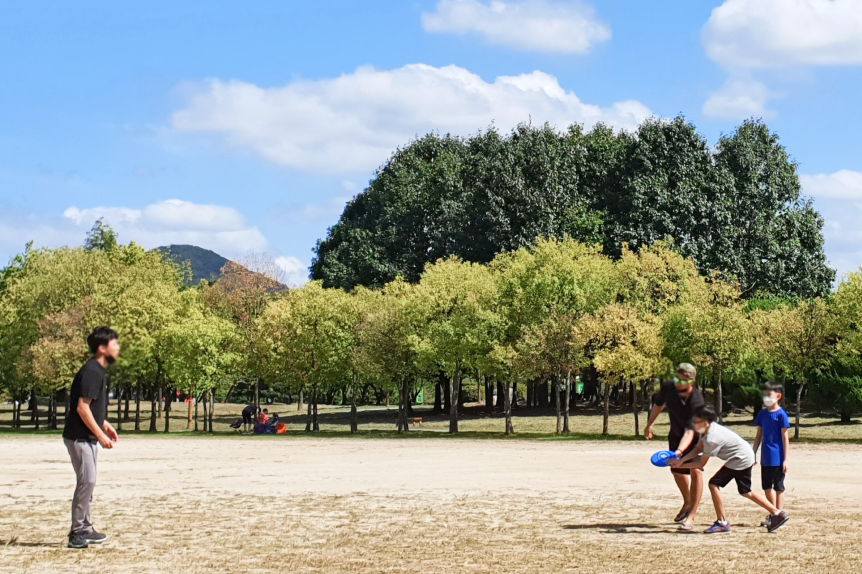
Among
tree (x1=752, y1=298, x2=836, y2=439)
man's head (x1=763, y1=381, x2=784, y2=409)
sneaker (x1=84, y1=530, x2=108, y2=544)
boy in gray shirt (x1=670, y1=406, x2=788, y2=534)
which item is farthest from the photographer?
tree (x1=752, y1=298, x2=836, y2=439)

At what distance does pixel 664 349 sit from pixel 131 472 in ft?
57.4

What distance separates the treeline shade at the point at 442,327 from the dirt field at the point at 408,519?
18116mm

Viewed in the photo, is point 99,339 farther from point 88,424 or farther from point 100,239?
point 100,239

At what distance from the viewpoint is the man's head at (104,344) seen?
564 inches

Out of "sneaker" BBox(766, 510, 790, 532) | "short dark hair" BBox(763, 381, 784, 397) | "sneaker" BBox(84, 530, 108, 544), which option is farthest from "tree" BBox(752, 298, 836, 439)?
"sneaker" BBox(84, 530, 108, 544)

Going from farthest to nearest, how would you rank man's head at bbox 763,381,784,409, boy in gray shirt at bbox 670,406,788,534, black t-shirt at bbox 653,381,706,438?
man's head at bbox 763,381,784,409 → boy in gray shirt at bbox 670,406,788,534 → black t-shirt at bbox 653,381,706,438

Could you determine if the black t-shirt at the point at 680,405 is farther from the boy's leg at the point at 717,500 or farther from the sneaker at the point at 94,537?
the sneaker at the point at 94,537

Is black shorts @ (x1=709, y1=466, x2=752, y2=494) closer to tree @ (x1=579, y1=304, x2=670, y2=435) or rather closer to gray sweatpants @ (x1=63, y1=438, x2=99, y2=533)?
gray sweatpants @ (x1=63, y1=438, x2=99, y2=533)

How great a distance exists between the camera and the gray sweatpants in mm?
14602

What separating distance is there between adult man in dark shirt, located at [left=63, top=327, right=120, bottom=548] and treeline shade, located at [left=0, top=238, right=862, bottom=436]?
33.2m

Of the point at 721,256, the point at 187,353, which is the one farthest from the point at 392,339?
the point at 721,256

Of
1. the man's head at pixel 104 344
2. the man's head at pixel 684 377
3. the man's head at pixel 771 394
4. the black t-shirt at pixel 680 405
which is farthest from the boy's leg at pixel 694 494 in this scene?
the man's head at pixel 104 344

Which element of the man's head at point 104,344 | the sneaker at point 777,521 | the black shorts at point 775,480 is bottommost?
the sneaker at point 777,521

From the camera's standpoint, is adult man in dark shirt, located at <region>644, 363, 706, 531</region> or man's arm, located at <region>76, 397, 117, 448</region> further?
adult man in dark shirt, located at <region>644, 363, 706, 531</region>
